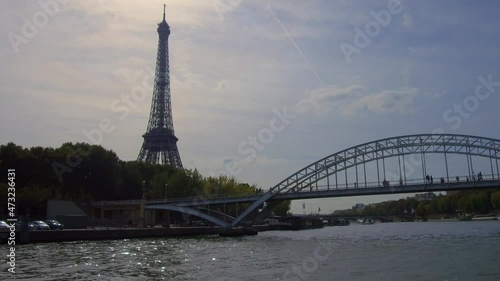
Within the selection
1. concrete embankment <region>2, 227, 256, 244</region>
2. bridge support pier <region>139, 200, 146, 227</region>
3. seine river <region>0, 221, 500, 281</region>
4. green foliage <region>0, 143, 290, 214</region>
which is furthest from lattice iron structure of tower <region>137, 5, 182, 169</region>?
seine river <region>0, 221, 500, 281</region>

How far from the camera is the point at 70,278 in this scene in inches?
778

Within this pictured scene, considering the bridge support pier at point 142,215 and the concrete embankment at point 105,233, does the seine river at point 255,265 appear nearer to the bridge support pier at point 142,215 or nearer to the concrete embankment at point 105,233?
the concrete embankment at point 105,233

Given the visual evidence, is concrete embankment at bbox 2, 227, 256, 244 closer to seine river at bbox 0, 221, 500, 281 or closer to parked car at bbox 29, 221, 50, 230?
parked car at bbox 29, 221, 50, 230

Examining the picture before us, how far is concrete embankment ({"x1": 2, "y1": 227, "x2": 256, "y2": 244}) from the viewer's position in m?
37.0

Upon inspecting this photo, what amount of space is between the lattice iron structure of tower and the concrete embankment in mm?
35511

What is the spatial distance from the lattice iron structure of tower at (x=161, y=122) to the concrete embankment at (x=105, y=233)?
117 feet

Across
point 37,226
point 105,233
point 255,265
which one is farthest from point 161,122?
point 255,265

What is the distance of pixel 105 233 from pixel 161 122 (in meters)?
52.1

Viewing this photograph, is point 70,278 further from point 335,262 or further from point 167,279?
point 335,262

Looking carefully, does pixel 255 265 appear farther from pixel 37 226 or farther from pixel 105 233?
pixel 37 226

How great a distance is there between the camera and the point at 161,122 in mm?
95562

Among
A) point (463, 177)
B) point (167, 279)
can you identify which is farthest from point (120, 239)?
point (463, 177)

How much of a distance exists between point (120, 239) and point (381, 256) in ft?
84.0

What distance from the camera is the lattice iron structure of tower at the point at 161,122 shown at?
311ft
